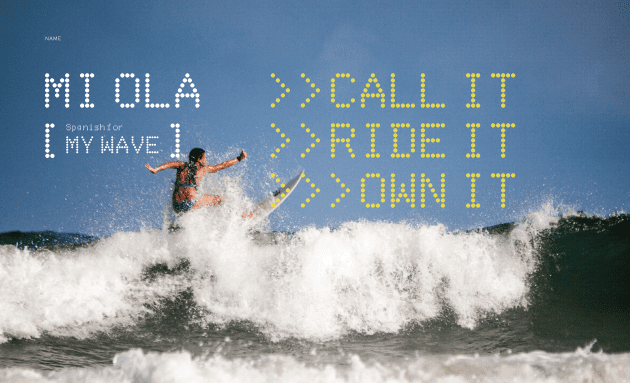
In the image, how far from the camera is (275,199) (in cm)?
716

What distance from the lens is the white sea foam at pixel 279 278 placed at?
385cm

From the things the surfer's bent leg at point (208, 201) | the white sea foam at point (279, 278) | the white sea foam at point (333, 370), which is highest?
the surfer's bent leg at point (208, 201)

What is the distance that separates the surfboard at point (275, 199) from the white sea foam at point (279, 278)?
1.46 m

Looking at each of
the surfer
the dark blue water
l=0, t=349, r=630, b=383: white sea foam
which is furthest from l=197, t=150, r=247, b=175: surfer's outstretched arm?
l=0, t=349, r=630, b=383: white sea foam

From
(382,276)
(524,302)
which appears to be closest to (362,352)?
(382,276)

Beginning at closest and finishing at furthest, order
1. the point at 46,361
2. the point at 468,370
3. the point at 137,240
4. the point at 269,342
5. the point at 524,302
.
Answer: the point at 468,370 < the point at 46,361 < the point at 269,342 < the point at 524,302 < the point at 137,240

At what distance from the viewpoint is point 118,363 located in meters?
2.96

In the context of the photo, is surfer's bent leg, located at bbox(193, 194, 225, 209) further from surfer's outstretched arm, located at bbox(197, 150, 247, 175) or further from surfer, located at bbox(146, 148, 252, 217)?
surfer's outstretched arm, located at bbox(197, 150, 247, 175)

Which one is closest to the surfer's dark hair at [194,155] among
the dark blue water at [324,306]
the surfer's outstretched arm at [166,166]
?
the surfer's outstretched arm at [166,166]

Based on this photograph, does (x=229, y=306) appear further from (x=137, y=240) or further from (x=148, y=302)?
(x=137, y=240)

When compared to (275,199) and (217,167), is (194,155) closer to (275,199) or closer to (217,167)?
(217,167)

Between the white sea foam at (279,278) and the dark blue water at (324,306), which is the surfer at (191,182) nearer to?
the white sea foam at (279,278)

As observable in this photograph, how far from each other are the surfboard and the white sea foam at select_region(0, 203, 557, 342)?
4.79 feet

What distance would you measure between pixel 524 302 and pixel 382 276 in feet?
5.40
